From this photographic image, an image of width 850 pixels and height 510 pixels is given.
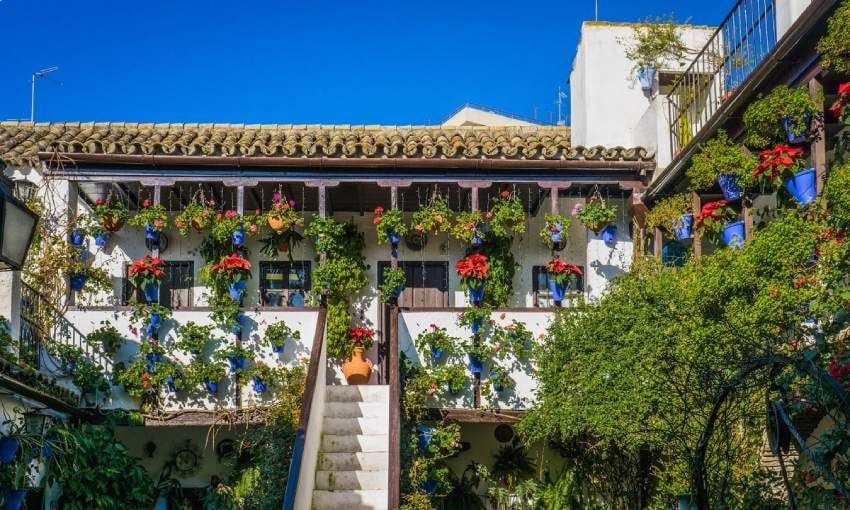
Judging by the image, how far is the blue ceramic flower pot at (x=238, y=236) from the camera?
14.5m

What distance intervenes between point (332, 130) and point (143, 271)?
535 centimetres

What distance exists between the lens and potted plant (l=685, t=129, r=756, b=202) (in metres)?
11.6

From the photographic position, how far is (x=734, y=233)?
11922mm

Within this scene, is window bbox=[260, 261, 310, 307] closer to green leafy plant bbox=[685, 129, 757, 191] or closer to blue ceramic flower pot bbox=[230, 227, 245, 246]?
blue ceramic flower pot bbox=[230, 227, 245, 246]

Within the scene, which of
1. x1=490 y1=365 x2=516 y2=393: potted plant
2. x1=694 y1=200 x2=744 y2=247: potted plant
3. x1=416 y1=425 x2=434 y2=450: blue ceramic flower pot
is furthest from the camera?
x1=490 y1=365 x2=516 y2=393: potted plant

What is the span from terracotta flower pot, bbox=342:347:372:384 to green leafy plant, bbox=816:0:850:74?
7787mm

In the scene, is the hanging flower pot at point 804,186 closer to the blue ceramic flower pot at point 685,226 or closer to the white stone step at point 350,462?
the blue ceramic flower pot at point 685,226

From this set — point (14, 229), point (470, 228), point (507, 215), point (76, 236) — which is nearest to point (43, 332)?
point (76, 236)

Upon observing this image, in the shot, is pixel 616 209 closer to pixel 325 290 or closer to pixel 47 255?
pixel 325 290

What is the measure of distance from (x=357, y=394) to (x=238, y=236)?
2.76m

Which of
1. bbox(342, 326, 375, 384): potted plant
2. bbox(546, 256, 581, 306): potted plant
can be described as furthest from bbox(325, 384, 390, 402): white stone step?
bbox(546, 256, 581, 306): potted plant

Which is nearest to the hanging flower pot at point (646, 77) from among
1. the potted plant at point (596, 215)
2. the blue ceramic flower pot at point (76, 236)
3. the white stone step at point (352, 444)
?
the potted plant at point (596, 215)

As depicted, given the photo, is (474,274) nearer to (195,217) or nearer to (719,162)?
(719,162)

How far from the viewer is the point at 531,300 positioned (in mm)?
15836
